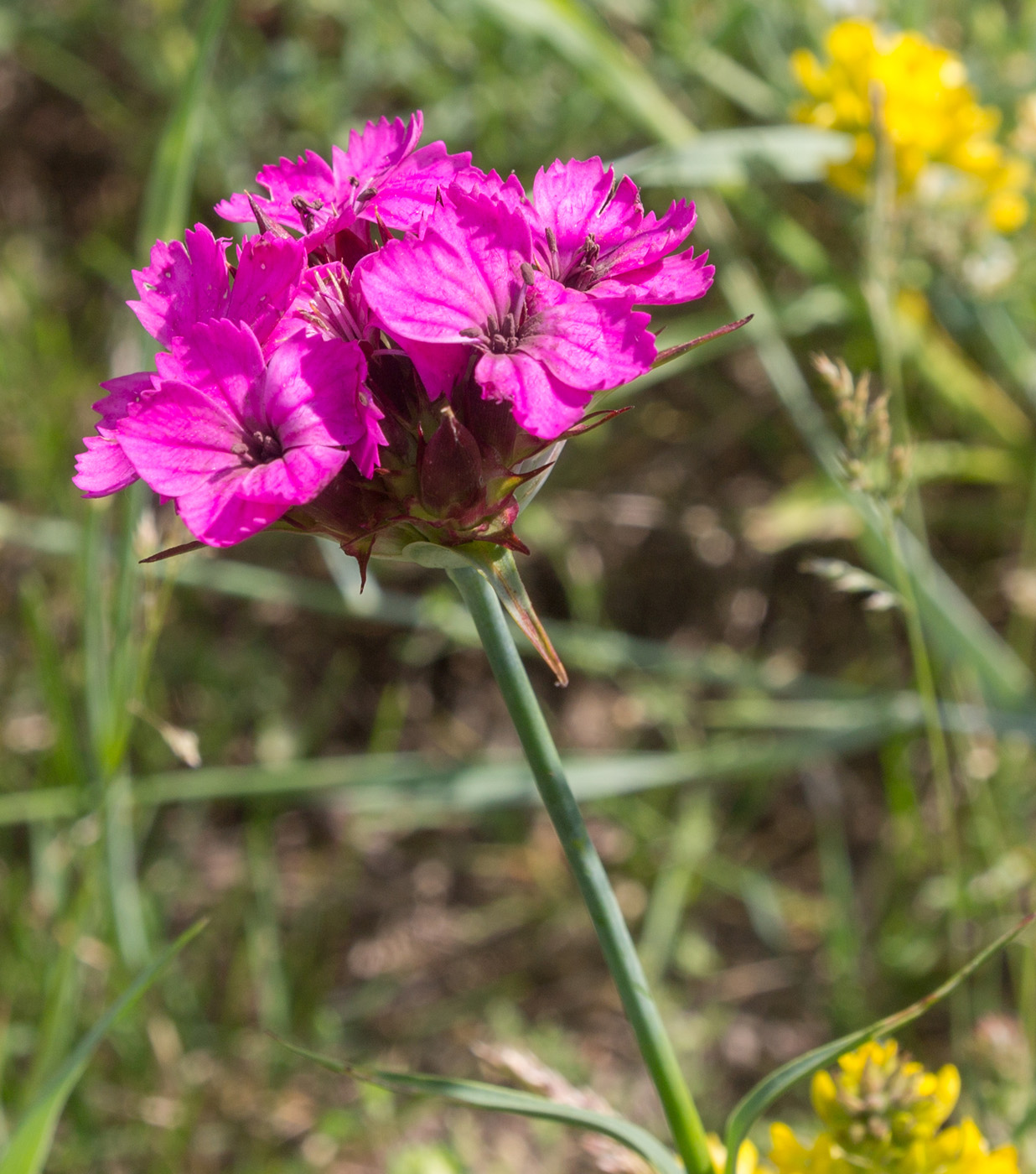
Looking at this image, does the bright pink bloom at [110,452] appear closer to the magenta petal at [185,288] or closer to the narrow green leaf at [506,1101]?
the magenta petal at [185,288]

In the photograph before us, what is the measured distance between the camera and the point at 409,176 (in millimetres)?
1028

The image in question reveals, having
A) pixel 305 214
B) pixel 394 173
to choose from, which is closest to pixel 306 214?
pixel 305 214

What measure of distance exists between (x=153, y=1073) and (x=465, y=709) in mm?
1107

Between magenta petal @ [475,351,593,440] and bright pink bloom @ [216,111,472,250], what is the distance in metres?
0.18

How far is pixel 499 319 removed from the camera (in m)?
0.89

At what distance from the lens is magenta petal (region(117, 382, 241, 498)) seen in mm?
840

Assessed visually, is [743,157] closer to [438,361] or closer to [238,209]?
[238,209]

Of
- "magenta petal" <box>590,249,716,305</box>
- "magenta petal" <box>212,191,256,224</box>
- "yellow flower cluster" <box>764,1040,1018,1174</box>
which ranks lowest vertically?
"yellow flower cluster" <box>764,1040,1018,1174</box>

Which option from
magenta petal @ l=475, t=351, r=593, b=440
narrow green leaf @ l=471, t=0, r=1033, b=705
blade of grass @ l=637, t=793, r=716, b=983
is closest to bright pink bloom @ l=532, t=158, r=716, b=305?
magenta petal @ l=475, t=351, r=593, b=440

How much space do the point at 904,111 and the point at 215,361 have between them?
1.88 meters

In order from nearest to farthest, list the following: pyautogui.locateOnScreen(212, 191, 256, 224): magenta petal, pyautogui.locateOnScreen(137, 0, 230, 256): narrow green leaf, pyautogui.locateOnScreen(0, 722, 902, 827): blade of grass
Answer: pyautogui.locateOnScreen(212, 191, 256, 224): magenta petal
pyautogui.locateOnScreen(137, 0, 230, 256): narrow green leaf
pyautogui.locateOnScreen(0, 722, 902, 827): blade of grass

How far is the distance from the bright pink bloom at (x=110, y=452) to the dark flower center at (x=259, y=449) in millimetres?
83

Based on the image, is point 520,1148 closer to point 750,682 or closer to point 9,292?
point 750,682

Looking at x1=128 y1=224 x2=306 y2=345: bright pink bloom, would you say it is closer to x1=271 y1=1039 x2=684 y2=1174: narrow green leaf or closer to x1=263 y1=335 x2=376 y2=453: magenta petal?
x1=263 y1=335 x2=376 y2=453: magenta petal
